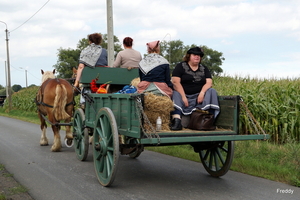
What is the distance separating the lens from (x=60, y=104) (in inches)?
364

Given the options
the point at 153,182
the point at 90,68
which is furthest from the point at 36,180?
the point at 90,68

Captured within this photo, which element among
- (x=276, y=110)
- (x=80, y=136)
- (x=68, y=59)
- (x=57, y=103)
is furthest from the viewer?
(x=68, y=59)

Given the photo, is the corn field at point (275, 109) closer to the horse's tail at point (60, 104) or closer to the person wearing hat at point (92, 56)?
the person wearing hat at point (92, 56)

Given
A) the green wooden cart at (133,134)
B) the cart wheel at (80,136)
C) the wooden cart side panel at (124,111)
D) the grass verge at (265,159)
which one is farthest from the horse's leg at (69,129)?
the wooden cart side panel at (124,111)

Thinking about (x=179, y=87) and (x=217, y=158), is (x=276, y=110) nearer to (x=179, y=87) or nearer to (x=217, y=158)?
(x=217, y=158)

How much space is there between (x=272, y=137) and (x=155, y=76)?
188 inches

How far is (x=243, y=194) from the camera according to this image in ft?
17.8

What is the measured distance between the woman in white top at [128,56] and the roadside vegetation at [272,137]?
7.53 feet

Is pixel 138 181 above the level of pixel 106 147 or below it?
below

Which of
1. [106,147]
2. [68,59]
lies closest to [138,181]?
[106,147]

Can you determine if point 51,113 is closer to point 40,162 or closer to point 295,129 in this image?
point 40,162

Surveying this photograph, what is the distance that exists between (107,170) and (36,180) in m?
1.38

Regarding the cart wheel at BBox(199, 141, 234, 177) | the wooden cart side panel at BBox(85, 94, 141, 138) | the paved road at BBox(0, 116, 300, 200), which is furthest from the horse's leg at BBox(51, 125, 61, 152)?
the cart wheel at BBox(199, 141, 234, 177)

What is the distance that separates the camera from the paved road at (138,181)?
211 inches
